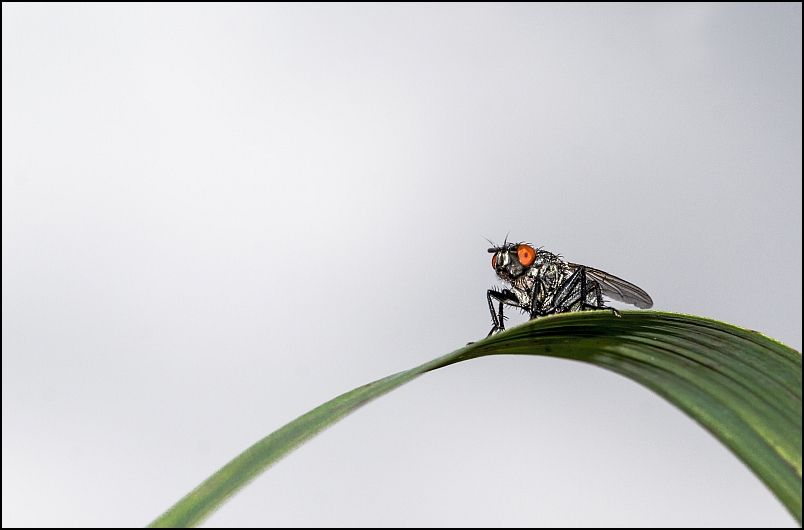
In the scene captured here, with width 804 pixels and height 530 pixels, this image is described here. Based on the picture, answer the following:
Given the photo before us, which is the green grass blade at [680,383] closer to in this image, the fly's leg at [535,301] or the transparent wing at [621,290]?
the fly's leg at [535,301]

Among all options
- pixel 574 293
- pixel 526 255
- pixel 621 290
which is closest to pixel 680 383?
pixel 574 293

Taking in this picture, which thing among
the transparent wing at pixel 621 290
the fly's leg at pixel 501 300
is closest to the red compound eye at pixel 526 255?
the fly's leg at pixel 501 300

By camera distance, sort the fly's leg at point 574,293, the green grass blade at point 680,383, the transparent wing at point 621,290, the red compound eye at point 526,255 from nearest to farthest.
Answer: the green grass blade at point 680,383 < the fly's leg at point 574,293 < the red compound eye at point 526,255 < the transparent wing at point 621,290

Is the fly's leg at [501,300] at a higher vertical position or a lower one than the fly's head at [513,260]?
lower

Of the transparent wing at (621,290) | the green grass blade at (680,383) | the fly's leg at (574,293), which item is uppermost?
the transparent wing at (621,290)

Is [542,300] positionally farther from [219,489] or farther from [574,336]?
[219,489]

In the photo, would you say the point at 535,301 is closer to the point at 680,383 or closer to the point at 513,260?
the point at 513,260

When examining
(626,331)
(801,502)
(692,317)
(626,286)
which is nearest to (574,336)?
(626,331)
